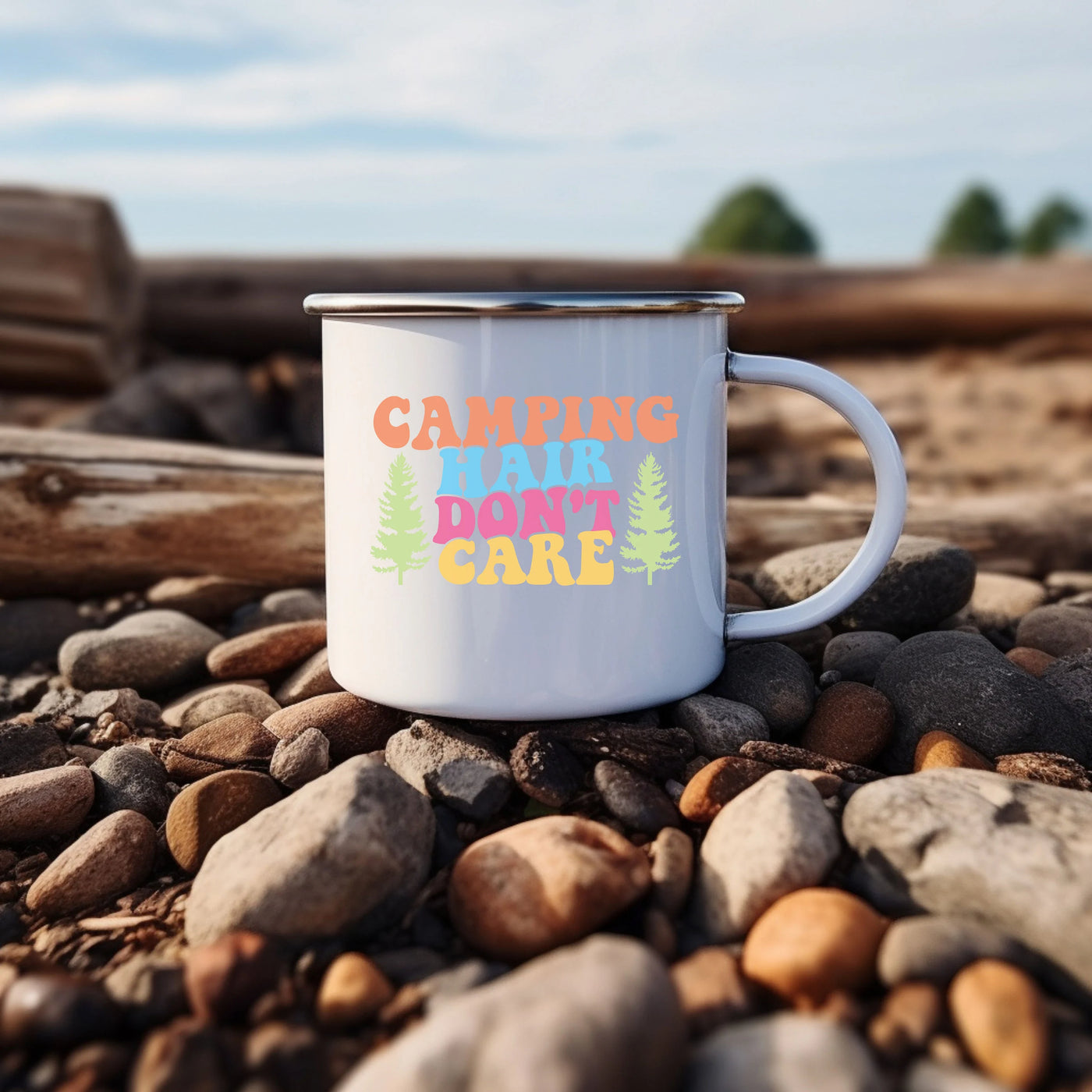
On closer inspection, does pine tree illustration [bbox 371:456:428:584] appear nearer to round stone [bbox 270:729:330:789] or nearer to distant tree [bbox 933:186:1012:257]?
round stone [bbox 270:729:330:789]

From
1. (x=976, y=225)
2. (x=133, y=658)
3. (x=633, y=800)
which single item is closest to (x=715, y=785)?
(x=633, y=800)

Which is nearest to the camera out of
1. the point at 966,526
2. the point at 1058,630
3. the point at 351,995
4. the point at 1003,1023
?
the point at 1003,1023

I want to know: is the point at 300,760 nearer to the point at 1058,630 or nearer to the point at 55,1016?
the point at 55,1016

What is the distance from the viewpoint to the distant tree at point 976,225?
12859 millimetres

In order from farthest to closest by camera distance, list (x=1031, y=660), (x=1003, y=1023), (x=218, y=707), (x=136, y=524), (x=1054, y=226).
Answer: (x=1054, y=226) → (x=136, y=524) → (x=1031, y=660) → (x=218, y=707) → (x=1003, y=1023)

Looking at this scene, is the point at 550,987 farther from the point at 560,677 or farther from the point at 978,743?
the point at 978,743

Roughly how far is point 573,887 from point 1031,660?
4.07 ft

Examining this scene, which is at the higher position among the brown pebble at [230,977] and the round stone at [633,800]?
the round stone at [633,800]

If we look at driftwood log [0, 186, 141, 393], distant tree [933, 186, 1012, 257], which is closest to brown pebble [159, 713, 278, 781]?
driftwood log [0, 186, 141, 393]

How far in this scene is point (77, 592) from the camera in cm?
290

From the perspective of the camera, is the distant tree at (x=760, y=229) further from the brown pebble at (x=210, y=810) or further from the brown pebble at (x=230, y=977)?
the brown pebble at (x=230, y=977)

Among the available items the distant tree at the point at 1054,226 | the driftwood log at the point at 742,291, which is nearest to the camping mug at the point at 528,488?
the driftwood log at the point at 742,291

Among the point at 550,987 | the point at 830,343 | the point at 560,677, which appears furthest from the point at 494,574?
the point at 830,343

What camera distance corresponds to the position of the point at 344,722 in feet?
6.39
